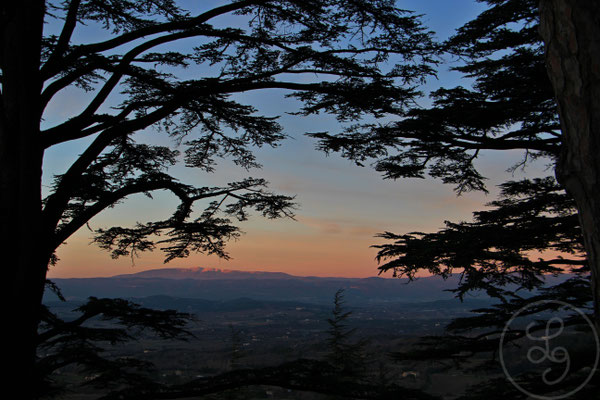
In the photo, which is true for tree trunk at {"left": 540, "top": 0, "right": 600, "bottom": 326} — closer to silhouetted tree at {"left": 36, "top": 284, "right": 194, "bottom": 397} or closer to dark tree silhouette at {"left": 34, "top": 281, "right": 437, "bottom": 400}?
dark tree silhouette at {"left": 34, "top": 281, "right": 437, "bottom": 400}

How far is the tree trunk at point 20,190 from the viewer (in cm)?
396

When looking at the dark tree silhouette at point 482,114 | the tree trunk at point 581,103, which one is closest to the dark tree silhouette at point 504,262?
the dark tree silhouette at point 482,114

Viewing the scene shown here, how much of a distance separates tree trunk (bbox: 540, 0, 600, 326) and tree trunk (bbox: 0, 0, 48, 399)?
15.5 feet

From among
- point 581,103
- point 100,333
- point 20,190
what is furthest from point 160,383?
point 581,103

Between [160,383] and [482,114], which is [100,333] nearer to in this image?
[160,383]

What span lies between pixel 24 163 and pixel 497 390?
23.9 ft

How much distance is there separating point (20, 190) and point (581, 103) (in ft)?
15.9

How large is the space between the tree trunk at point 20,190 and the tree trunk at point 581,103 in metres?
4.72

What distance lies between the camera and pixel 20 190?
13.5ft

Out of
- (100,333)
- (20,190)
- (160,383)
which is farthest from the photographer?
(100,333)

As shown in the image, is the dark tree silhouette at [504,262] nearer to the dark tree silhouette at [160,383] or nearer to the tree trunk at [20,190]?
the dark tree silhouette at [160,383]

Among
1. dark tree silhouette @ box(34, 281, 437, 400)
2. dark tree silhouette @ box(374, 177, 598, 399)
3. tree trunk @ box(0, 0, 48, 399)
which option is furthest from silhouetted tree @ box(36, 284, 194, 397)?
dark tree silhouette @ box(374, 177, 598, 399)

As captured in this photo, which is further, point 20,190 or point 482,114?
point 482,114

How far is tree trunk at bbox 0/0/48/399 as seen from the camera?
3959 millimetres
